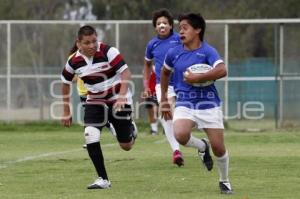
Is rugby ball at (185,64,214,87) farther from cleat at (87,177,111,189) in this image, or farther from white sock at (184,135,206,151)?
cleat at (87,177,111,189)

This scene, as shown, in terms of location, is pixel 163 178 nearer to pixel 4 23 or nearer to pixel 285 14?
pixel 4 23

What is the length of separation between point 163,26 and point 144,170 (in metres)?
2.29

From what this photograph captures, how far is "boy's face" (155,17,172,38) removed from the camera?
1434 centimetres

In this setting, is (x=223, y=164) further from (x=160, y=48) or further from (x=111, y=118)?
(x=160, y=48)

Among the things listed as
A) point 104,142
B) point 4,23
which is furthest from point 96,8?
point 104,142

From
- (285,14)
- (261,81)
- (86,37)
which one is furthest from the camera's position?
(285,14)

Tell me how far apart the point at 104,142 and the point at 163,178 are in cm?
789

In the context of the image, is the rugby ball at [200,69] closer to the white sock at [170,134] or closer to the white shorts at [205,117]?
the white shorts at [205,117]

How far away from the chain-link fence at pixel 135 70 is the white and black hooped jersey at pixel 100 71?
12711 mm

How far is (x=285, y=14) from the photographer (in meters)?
49.1

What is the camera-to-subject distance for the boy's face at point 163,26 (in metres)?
14.3

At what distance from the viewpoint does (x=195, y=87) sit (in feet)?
34.8

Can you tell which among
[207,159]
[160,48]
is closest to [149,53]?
[160,48]

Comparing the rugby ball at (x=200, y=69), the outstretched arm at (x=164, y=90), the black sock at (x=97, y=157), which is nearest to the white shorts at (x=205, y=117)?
the rugby ball at (x=200, y=69)
